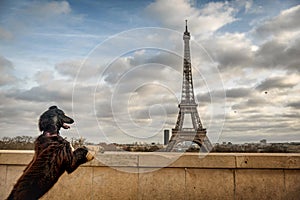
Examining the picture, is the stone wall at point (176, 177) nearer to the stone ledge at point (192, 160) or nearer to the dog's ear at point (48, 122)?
the stone ledge at point (192, 160)

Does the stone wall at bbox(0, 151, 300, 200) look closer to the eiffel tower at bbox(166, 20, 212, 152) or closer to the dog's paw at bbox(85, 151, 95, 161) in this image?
the dog's paw at bbox(85, 151, 95, 161)

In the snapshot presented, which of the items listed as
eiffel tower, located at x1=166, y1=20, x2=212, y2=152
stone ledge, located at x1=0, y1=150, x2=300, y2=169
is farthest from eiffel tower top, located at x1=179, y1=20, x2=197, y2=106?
stone ledge, located at x1=0, y1=150, x2=300, y2=169

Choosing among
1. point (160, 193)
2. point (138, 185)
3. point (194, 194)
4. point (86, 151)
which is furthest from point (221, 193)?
point (86, 151)

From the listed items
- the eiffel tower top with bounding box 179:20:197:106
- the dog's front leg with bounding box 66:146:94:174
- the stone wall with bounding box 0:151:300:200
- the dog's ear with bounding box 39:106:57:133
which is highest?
the eiffel tower top with bounding box 179:20:197:106

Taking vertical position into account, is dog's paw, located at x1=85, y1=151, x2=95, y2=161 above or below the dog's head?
below

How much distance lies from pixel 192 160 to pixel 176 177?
0.47m

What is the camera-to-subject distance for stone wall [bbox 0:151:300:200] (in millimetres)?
7082

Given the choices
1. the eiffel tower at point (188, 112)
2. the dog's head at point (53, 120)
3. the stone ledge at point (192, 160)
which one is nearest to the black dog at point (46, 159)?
the dog's head at point (53, 120)

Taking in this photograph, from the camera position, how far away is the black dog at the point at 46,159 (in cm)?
580

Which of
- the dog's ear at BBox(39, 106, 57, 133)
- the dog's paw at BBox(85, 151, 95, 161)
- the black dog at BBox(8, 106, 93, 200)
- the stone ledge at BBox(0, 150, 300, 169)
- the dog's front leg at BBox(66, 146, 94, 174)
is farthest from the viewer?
the stone ledge at BBox(0, 150, 300, 169)

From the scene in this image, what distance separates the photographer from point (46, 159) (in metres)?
5.78

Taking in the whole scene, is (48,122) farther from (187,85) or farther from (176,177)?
(187,85)

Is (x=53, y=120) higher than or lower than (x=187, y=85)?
lower

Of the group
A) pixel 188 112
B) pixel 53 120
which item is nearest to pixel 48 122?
pixel 53 120
